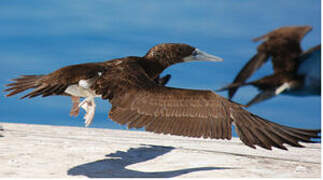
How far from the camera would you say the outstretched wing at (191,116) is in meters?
3.44

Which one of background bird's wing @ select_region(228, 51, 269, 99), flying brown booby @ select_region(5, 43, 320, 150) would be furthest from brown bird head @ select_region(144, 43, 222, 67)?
background bird's wing @ select_region(228, 51, 269, 99)

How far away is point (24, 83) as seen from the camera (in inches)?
183

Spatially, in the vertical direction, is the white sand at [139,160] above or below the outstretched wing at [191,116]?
below

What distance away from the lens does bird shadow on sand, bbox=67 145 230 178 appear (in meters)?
4.07

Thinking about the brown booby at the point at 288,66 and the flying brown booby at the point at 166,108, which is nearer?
the brown booby at the point at 288,66

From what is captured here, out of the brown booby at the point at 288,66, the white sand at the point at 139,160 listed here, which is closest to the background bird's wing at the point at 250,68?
the brown booby at the point at 288,66

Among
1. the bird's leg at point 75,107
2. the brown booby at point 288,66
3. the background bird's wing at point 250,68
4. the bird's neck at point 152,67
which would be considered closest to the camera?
the brown booby at point 288,66

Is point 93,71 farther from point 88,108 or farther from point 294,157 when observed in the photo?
point 294,157

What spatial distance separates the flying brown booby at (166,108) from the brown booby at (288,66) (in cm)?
145

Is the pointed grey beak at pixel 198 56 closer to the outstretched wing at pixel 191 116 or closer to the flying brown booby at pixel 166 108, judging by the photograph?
the flying brown booby at pixel 166 108

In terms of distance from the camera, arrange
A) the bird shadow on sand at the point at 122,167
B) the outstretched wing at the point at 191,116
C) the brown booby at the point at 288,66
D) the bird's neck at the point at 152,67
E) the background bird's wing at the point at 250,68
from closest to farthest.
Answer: the brown booby at the point at 288,66 → the background bird's wing at the point at 250,68 → the outstretched wing at the point at 191,116 → the bird shadow on sand at the point at 122,167 → the bird's neck at the point at 152,67

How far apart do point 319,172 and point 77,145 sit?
10.5 feet

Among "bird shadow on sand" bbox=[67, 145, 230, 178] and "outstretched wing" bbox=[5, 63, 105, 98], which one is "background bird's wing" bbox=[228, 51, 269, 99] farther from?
"outstretched wing" bbox=[5, 63, 105, 98]

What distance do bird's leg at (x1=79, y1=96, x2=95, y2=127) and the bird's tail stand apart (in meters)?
0.57
